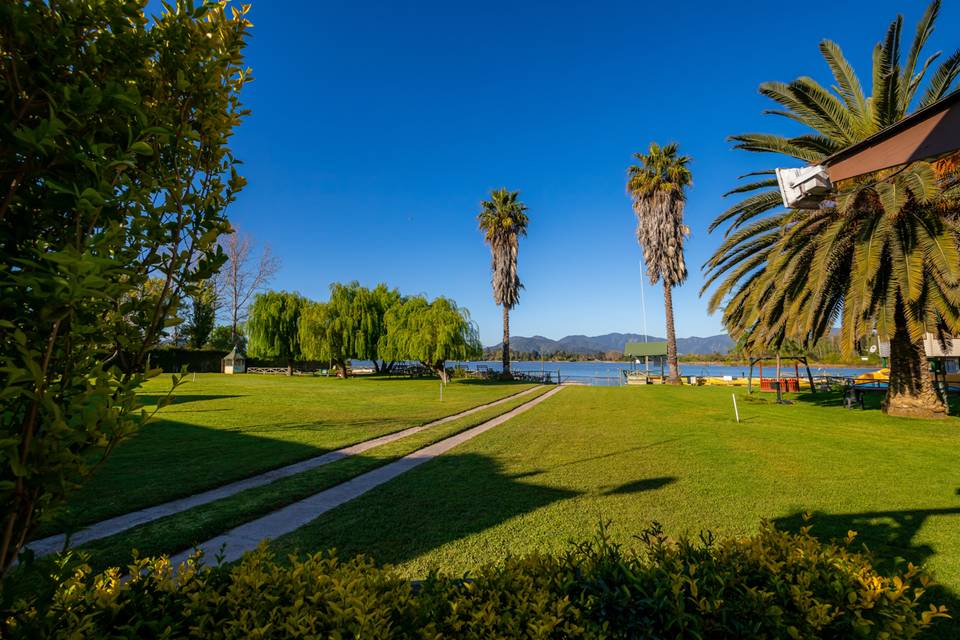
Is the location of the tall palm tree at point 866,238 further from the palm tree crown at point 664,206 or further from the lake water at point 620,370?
the lake water at point 620,370

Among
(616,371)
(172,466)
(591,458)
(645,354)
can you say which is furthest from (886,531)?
(616,371)

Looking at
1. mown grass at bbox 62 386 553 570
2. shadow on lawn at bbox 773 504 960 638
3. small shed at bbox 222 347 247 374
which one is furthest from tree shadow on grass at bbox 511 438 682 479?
small shed at bbox 222 347 247 374

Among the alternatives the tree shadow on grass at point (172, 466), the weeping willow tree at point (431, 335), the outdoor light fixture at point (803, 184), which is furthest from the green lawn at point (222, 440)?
the weeping willow tree at point (431, 335)

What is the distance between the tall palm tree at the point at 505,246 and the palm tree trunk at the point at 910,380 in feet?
81.1

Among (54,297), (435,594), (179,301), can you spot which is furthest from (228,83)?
(435,594)

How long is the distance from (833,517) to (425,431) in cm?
874

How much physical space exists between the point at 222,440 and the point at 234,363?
40.9 m

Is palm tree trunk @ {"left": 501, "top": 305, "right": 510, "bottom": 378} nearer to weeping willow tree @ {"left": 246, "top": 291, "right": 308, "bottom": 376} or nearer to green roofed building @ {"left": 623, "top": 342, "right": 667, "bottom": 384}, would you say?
green roofed building @ {"left": 623, "top": 342, "right": 667, "bottom": 384}

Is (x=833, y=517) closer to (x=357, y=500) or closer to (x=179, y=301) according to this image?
(x=357, y=500)

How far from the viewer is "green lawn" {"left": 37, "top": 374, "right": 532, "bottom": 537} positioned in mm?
5926

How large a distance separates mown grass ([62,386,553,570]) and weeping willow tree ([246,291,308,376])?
3169cm

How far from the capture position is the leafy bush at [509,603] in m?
1.85

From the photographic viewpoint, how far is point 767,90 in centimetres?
1195

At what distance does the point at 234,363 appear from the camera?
45250mm
